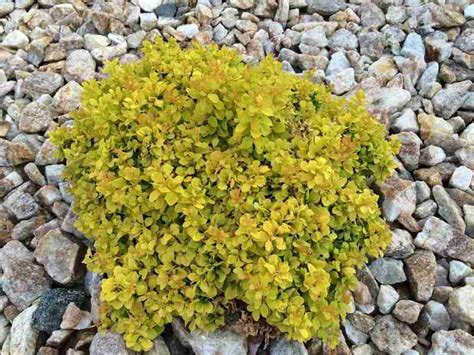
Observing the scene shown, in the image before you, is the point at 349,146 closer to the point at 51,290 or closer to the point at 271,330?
the point at 271,330

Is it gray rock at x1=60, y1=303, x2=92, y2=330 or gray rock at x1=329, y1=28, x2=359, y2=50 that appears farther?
gray rock at x1=329, y1=28, x2=359, y2=50

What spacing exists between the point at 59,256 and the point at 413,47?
261 cm

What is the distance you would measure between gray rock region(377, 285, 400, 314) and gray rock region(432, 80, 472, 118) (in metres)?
1.34

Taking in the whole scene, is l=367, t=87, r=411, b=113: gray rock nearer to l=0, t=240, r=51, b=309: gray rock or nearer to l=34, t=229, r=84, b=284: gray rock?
l=34, t=229, r=84, b=284: gray rock

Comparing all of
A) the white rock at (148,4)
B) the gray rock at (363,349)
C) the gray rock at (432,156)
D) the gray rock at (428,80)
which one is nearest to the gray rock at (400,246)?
the gray rock at (363,349)

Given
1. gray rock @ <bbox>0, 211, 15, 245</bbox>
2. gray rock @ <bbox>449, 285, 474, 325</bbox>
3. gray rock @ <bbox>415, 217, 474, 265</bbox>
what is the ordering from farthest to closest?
gray rock @ <bbox>0, 211, 15, 245</bbox> < gray rock @ <bbox>415, 217, 474, 265</bbox> < gray rock @ <bbox>449, 285, 474, 325</bbox>

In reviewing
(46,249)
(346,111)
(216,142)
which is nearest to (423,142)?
(346,111)

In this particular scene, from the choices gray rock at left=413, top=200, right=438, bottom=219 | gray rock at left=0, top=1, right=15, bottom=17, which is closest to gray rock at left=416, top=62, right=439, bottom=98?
gray rock at left=413, top=200, right=438, bottom=219

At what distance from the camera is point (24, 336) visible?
251 cm

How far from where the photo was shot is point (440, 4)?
13.2ft

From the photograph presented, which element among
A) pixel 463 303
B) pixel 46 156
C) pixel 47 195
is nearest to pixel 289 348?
pixel 463 303

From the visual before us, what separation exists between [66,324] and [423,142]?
2.16 metres

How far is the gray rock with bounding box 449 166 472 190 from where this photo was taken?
9.96 feet

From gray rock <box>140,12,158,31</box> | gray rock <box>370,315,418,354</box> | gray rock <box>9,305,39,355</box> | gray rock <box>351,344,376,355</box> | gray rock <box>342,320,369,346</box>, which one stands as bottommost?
gray rock <box>9,305,39,355</box>
